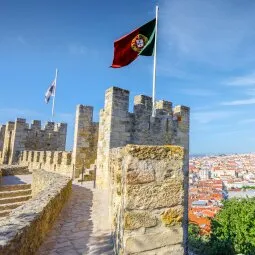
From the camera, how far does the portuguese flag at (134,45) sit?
1109 centimetres

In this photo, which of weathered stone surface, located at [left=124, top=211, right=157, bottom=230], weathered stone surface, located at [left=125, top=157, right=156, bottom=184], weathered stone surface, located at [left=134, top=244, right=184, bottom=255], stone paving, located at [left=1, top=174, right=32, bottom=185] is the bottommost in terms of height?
stone paving, located at [left=1, top=174, right=32, bottom=185]

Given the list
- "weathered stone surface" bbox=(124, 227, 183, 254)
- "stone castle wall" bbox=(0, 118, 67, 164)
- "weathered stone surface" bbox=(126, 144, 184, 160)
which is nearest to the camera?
"weathered stone surface" bbox=(124, 227, 183, 254)

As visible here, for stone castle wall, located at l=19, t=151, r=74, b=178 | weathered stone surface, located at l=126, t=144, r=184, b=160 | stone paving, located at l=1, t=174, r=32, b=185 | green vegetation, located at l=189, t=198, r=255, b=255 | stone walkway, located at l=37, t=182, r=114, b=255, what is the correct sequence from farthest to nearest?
stone castle wall, located at l=19, t=151, r=74, b=178, stone paving, located at l=1, t=174, r=32, b=185, green vegetation, located at l=189, t=198, r=255, b=255, stone walkway, located at l=37, t=182, r=114, b=255, weathered stone surface, located at l=126, t=144, r=184, b=160

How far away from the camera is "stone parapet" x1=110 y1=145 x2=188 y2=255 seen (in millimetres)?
3301

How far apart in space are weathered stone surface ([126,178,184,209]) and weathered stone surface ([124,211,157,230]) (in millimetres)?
77

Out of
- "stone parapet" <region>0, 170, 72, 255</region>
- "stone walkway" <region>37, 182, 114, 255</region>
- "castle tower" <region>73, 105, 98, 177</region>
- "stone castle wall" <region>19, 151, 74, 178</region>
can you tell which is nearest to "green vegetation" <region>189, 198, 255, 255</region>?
"stone walkway" <region>37, 182, 114, 255</region>

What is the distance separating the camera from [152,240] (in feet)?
10.9

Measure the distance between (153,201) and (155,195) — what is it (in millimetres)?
72

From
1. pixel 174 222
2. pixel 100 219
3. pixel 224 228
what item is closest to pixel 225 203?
pixel 224 228

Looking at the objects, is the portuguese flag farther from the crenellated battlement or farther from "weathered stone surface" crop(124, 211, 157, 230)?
"weathered stone surface" crop(124, 211, 157, 230)

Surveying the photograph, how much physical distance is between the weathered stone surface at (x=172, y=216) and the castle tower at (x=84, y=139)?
12.8 meters

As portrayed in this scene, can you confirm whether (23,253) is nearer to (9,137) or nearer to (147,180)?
(147,180)

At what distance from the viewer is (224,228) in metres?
12.1

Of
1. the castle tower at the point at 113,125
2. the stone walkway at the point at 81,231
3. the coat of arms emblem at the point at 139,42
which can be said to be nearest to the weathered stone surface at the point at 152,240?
the stone walkway at the point at 81,231
